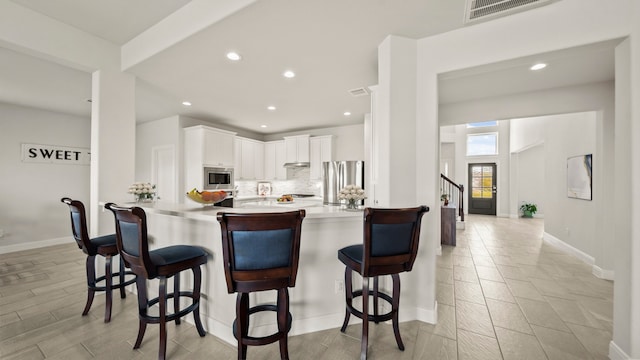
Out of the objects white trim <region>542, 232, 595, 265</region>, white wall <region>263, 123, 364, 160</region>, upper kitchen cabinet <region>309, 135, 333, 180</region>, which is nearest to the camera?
white trim <region>542, 232, 595, 265</region>

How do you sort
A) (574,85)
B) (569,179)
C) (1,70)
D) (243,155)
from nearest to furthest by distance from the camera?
(1,70), (574,85), (569,179), (243,155)

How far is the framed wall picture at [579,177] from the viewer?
12.3 ft

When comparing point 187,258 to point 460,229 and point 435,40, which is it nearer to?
point 435,40

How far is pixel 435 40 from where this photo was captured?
7.11 feet

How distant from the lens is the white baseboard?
161 centimetres

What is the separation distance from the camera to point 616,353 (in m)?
1.68

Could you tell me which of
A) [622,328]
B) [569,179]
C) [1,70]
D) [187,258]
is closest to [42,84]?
[1,70]

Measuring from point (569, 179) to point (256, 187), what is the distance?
22.1 feet

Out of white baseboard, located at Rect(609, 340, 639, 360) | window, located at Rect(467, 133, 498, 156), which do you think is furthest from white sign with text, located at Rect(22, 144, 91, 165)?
window, located at Rect(467, 133, 498, 156)

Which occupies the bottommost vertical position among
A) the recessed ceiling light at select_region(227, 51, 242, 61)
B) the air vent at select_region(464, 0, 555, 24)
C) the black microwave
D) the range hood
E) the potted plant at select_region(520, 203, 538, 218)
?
the potted plant at select_region(520, 203, 538, 218)

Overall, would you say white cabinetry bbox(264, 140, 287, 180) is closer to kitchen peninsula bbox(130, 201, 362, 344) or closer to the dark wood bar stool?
kitchen peninsula bbox(130, 201, 362, 344)

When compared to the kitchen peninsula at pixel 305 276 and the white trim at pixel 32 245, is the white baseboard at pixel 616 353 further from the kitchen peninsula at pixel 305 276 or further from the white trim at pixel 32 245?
the white trim at pixel 32 245

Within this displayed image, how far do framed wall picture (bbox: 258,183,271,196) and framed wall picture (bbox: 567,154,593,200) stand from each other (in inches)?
253

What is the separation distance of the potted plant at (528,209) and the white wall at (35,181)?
12242 millimetres
